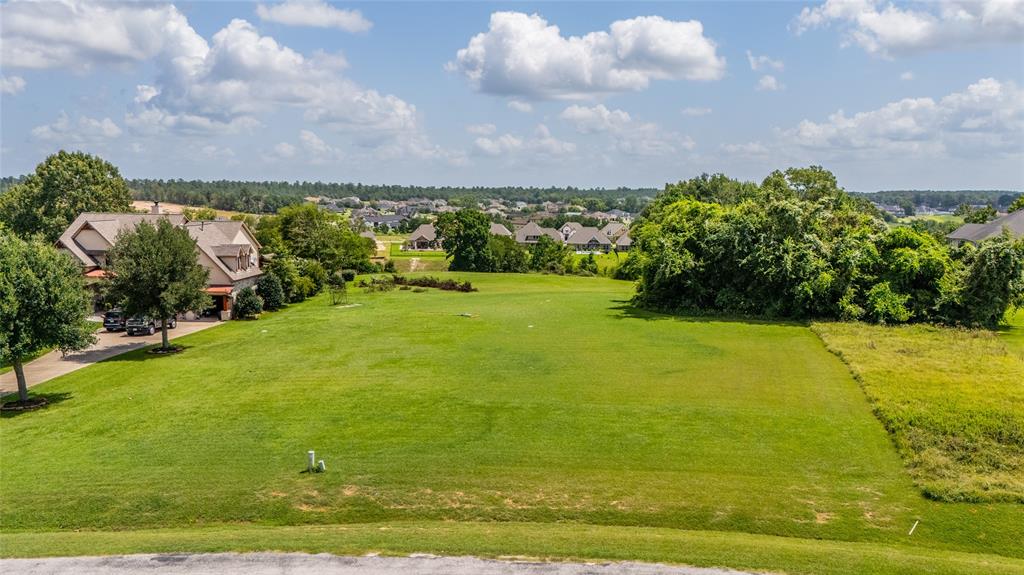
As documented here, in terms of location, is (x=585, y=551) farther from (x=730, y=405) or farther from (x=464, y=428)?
(x=730, y=405)

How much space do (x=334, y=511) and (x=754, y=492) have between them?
Result: 12422mm

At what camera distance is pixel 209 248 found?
53.4 metres

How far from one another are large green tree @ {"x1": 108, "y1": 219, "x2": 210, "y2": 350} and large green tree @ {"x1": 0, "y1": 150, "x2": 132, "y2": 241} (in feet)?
149

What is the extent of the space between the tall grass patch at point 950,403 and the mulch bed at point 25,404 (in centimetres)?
3414

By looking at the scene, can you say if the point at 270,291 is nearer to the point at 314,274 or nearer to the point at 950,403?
the point at 314,274

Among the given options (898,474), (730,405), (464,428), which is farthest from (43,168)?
(898,474)

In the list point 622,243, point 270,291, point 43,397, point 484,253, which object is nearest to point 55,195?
point 270,291

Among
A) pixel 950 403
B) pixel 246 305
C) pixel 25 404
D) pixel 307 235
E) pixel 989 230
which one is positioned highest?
pixel 989 230

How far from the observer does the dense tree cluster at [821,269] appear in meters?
42.6

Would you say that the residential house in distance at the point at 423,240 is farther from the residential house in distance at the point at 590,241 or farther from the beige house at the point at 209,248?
the beige house at the point at 209,248

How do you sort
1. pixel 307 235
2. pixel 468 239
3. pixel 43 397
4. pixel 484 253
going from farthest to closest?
pixel 484 253, pixel 468 239, pixel 307 235, pixel 43 397

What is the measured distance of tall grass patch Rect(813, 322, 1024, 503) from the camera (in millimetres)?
20531

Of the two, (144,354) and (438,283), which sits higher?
(438,283)

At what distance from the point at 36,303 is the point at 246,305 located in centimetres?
2349
